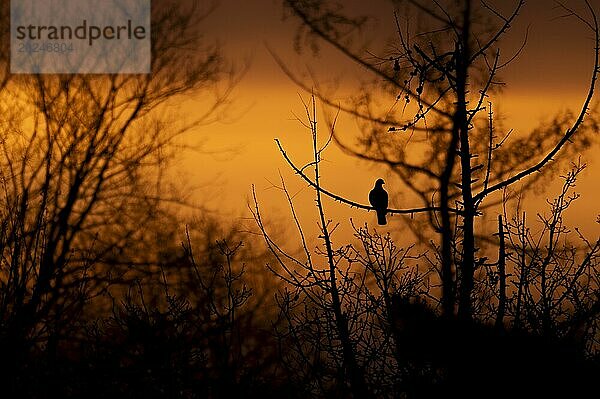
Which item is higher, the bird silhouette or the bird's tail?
the bird silhouette

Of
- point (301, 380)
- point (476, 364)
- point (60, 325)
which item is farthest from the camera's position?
point (60, 325)

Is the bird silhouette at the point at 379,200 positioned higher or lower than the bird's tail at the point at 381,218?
higher

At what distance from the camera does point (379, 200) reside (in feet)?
21.7

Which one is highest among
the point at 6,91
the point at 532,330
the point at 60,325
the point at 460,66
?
the point at 6,91

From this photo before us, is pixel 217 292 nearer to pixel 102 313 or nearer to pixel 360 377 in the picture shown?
pixel 102 313

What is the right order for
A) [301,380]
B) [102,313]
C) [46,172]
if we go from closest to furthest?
[301,380]
[102,313]
[46,172]

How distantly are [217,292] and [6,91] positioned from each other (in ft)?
8.81

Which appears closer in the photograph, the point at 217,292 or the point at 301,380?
the point at 301,380

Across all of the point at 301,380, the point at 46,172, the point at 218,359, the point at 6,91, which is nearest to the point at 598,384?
the point at 301,380

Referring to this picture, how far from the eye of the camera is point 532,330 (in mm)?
5996

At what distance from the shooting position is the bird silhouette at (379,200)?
6586 millimetres

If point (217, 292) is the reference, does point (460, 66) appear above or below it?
above

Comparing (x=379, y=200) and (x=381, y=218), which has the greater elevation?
(x=379, y=200)

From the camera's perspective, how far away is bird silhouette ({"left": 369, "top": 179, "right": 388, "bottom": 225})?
6.59 m
